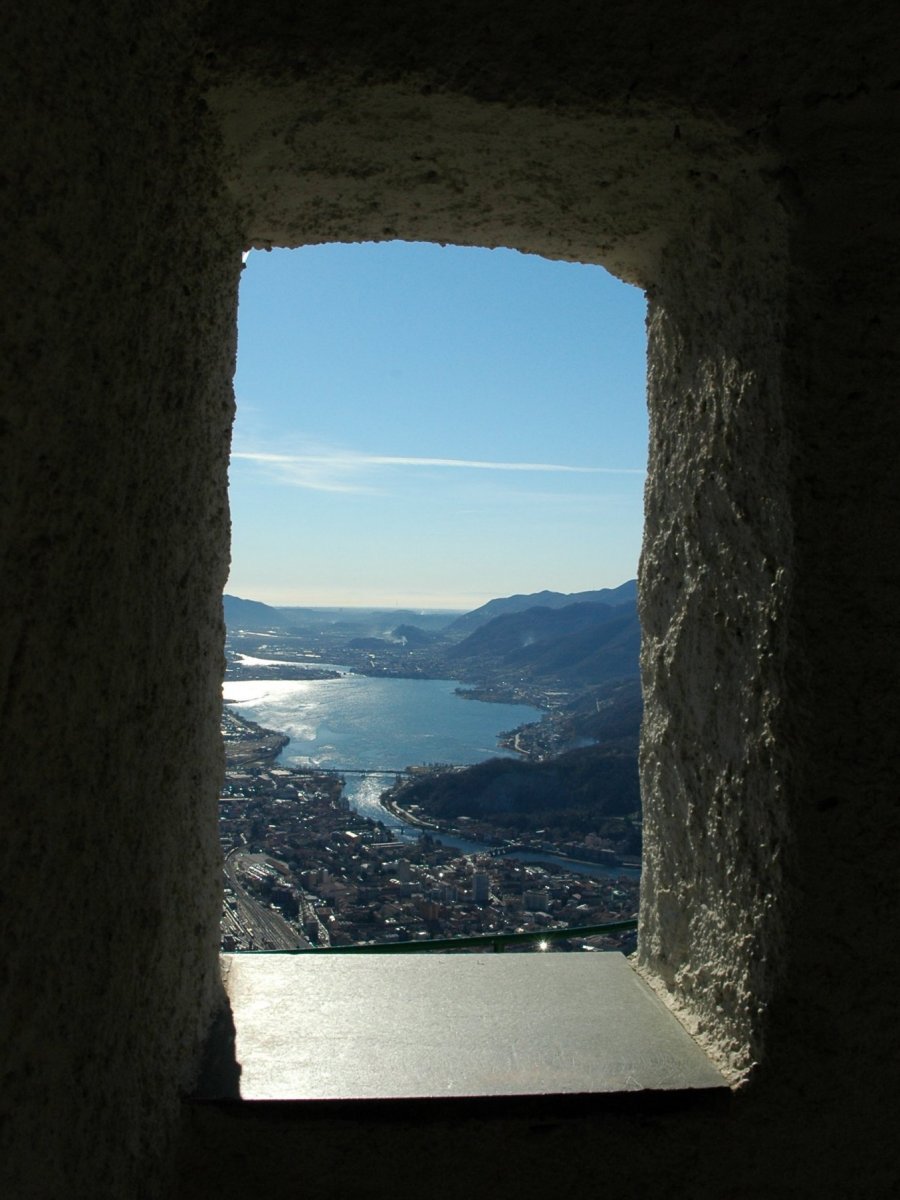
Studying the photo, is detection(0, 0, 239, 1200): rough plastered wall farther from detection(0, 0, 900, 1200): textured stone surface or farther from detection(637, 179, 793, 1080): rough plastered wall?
detection(637, 179, 793, 1080): rough plastered wall

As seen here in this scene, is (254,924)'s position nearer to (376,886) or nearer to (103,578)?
(376,886)

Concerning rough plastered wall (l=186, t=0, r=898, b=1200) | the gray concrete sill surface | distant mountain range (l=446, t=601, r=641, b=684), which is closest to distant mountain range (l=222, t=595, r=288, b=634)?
distant mountain range (l=446, t=601, r=641, b=684)

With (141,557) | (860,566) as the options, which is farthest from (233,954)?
(860,566)

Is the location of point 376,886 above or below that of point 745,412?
below

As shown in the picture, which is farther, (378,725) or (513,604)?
(513,604)

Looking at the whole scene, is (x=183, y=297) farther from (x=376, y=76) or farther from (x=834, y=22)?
(x=834, y=22)

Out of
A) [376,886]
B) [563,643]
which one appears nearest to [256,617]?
[563,643]

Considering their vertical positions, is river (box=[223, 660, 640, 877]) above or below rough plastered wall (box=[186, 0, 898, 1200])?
below
